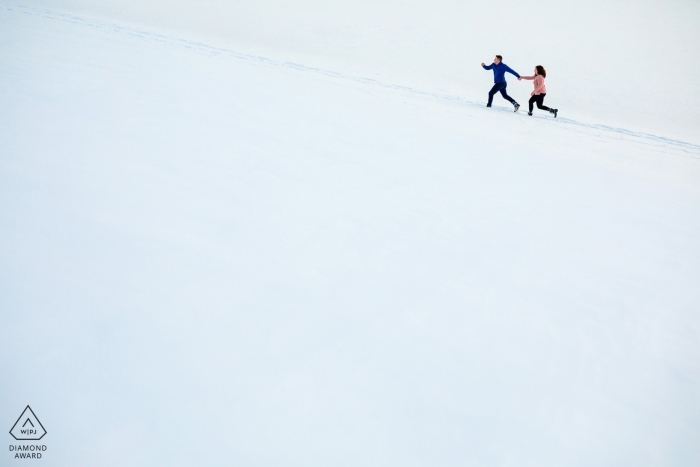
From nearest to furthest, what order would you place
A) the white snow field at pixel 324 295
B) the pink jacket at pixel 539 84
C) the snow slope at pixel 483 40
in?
the white snow field at pixel 324 295, the pink jacket at pixel 539 84, the snow slope at pixel 483 40

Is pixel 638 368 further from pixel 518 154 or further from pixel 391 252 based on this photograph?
pixel 518 154

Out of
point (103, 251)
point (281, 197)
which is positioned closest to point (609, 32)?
point (281, 197)

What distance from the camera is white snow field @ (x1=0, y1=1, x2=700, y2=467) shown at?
1.47 metres

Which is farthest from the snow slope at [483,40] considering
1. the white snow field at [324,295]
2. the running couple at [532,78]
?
the white snow field at [324,295]

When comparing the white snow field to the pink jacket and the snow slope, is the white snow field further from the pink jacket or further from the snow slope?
the snow slope

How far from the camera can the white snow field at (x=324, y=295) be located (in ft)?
4.83

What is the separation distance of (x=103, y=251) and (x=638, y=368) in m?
2.77

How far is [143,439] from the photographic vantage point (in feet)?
4.54

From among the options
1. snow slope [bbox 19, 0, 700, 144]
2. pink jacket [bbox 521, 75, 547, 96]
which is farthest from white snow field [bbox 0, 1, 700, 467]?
snow slope [bbox 19, 0, 700, 144]

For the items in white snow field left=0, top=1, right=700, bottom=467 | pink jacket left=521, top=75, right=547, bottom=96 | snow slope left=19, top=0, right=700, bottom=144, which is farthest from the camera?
snow slope left=19, top=0, right=700, bottom=144

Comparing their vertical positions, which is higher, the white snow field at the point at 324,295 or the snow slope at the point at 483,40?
the snow slope at the point at 483,40

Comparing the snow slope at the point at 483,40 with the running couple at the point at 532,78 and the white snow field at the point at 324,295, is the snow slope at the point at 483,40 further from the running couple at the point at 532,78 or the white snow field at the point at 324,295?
the white snow field at the point at 324,295

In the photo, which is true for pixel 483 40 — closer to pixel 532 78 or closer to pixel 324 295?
pixel 532 78

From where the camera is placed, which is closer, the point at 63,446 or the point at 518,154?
the point at 63,446
